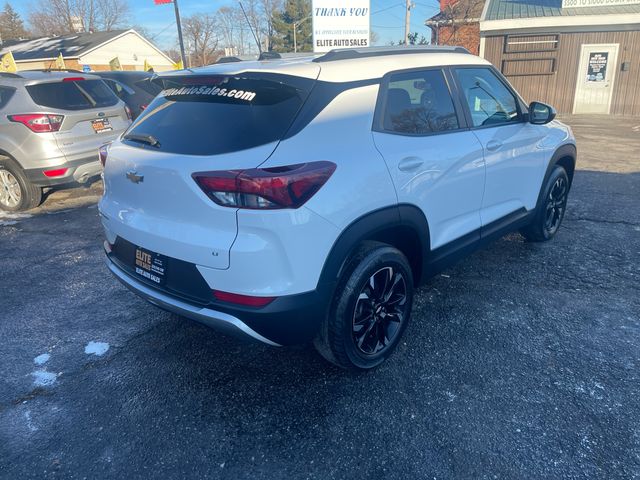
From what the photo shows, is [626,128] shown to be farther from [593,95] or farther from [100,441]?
[100,441]

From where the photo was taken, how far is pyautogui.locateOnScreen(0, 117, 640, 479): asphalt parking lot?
224 cm

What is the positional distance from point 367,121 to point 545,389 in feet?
5.93

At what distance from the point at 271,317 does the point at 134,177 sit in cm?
112

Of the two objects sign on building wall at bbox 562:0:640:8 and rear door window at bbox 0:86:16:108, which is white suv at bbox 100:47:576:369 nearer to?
rear door window at bbox 0:86:16:108

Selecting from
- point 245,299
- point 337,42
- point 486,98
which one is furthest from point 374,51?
point 337,42

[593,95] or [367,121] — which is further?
[593,95]

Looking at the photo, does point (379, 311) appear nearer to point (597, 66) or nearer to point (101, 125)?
point (101, 125)

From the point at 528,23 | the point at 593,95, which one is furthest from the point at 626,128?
the point at 528,23

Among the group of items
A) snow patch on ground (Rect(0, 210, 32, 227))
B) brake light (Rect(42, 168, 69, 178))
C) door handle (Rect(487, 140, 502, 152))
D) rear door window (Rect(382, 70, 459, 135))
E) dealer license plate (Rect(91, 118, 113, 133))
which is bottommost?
snow patch on ground (Rect(0, 210, 32, 227))

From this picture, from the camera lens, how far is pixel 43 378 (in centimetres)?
292

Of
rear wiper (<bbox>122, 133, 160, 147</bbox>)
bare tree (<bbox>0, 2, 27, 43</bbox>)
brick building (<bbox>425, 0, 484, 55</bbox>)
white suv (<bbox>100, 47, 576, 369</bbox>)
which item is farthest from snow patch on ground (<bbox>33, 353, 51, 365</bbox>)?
bare tree (<bbox>0, 2, 27, 43</bbox>)

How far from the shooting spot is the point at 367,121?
2.60 meters

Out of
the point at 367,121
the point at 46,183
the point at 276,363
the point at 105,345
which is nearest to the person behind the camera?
the point at 367,121

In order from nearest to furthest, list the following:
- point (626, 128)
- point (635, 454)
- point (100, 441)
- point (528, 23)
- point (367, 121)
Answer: point (635, 454) < point (100, 441) < point (367, 121) < point (626, 128) < point (528, 23)
